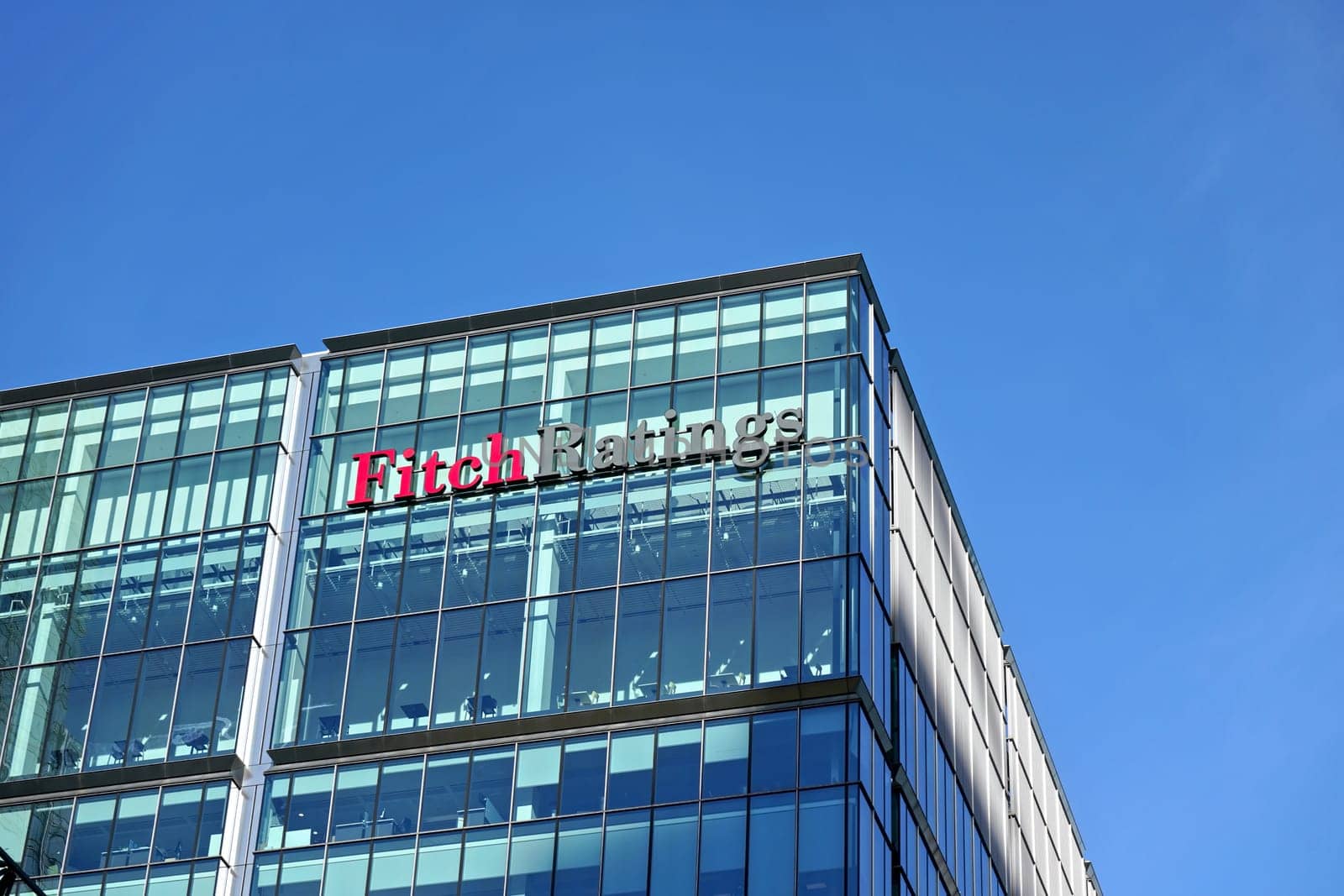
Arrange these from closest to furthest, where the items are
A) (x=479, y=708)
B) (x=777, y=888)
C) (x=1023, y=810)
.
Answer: (x=777, y=888) → (x=479, y=708) → (x=1023, y=810)

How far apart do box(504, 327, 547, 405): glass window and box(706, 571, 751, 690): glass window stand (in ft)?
30.1

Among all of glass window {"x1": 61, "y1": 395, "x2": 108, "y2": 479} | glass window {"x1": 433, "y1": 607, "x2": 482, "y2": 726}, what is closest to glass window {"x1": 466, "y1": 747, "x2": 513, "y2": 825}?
glass window {"x1": 433, "y1": 607, "x2": 482, "y2": 726}

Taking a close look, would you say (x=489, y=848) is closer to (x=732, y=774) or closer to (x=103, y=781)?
(x=732, y=774)

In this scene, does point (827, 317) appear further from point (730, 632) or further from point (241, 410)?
point (241, 410)

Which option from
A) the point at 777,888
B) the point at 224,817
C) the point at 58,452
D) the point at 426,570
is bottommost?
the point at 777,888

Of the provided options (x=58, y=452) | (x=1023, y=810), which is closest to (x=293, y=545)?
(x=58, y=452)

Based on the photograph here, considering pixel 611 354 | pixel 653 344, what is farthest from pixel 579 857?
pixel 653 344

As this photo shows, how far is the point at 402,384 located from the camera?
75.5 m

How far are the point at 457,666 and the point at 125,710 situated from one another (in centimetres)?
1030

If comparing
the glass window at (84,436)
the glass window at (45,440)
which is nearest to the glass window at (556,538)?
the glass window at (84,436)

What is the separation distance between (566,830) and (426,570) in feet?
31.6

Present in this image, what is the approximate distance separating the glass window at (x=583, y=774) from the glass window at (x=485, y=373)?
38.4ft

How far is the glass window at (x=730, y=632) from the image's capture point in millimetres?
67188

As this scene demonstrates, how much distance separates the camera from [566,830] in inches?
2616
